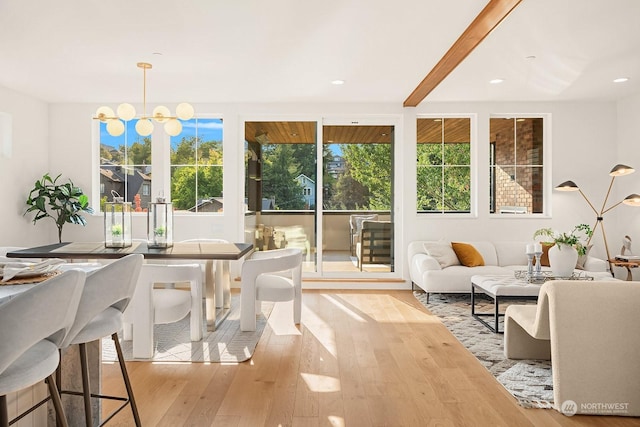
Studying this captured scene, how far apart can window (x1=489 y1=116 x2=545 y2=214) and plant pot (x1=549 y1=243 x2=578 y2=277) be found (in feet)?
6.87

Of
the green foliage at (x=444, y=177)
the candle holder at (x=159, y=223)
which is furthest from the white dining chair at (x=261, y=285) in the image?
the green foliage at (x=444, y=177)

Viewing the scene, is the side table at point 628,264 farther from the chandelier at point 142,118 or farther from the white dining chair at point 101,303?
the white dining chair at point 101,303

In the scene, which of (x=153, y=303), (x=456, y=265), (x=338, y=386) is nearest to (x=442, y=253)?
(x=456, y=265)

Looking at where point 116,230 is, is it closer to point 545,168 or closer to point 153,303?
point 153,303

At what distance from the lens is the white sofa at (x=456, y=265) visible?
5477 millimetres

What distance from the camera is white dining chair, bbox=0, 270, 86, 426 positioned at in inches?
49.6

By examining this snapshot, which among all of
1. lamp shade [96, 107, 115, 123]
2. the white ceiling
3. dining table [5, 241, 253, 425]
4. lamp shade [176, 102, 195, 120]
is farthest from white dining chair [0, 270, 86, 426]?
lamp shade [96, 107, 115, 123]

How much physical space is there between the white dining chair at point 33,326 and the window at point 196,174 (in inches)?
201

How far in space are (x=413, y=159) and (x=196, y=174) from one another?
2.91 meters

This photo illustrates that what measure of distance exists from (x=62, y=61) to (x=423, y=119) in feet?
14.2

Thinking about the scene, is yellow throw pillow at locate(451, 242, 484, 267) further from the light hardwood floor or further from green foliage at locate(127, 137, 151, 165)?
green foliage at locate(127, 137, 151, 165)

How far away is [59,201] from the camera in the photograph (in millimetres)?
6289

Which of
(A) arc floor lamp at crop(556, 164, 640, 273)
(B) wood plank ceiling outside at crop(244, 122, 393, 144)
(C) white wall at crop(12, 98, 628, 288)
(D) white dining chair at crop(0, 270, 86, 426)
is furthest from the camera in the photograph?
(B) wood plank ceiling outside at crop(244, 122, 393, 144)

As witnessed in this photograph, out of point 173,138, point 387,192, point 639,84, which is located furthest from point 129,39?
→ point 639,84
